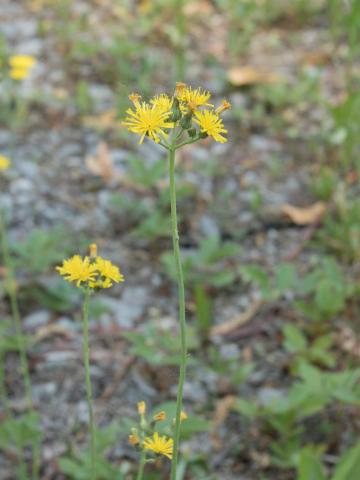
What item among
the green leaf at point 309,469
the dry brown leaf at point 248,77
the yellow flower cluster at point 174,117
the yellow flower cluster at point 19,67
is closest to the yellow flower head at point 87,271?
the yellow flower cluster at point 174,117

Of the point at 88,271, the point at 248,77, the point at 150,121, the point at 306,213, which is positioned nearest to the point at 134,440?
the point at 88,271

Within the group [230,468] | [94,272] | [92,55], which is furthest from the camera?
[92,55]

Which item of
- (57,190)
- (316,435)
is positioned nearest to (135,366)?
(316,435)

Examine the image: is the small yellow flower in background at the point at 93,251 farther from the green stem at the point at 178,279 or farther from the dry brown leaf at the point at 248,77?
the dry brown leaf at the point at 248,77

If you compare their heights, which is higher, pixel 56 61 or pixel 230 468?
pixel 56 61

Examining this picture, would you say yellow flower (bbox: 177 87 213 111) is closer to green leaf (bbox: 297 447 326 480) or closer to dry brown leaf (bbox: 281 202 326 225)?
green leaf (bbox: 297 447 326 480)

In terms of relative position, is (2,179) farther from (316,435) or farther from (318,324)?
(316,435)

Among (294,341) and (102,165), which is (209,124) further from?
(102,165)

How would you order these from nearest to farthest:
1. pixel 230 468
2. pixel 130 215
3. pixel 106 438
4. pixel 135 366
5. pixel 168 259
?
pixel 106 438 → pixel 230 468 → pixel 135 366 → pixel 168 259 → pixel 130 215
